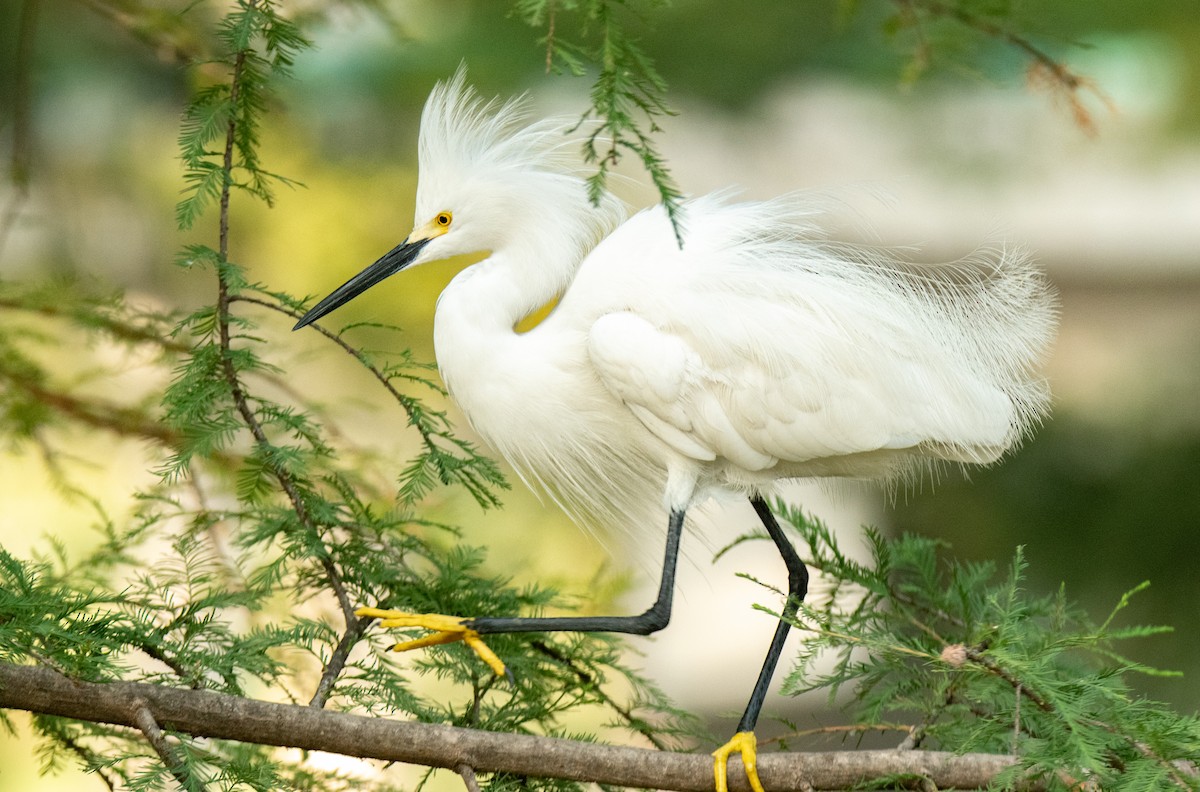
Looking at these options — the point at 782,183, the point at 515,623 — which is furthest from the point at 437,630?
the point at 782,183

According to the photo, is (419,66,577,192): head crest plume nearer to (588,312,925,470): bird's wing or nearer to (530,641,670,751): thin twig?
(588,312,925,470): bird's wing

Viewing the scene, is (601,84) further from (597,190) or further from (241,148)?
(241,148)

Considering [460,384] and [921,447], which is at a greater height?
[460,384]

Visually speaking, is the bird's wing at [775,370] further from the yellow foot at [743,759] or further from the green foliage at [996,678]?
the yellow foot at [743,759]

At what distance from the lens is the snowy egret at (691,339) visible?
1339 mm

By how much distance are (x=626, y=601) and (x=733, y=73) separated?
1700 millimetres

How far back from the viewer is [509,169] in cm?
147

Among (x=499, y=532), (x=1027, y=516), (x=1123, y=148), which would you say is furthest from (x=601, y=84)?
(x=1123, y=148)

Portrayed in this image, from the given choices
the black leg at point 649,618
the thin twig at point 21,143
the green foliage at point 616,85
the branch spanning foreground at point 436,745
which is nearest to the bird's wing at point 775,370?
the black leg at point 649,618

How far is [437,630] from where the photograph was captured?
1.34 m

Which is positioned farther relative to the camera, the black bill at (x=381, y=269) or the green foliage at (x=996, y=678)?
the black bill at (x=381, y=269)

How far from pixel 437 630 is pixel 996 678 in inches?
24.0

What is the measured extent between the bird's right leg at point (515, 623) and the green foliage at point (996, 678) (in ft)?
0.52

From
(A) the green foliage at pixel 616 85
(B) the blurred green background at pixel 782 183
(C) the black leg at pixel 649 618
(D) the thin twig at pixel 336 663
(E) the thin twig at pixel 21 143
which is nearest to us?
(A) the green foliage at pixel 616 85
